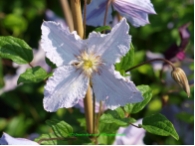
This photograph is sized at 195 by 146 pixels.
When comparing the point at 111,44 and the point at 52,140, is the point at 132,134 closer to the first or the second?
the point at 52,140

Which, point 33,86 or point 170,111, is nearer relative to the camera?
point 170,111

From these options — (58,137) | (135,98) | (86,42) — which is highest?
(86,42)

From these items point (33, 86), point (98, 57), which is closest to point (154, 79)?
point (33, 86)

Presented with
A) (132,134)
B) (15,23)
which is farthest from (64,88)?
(15,23)

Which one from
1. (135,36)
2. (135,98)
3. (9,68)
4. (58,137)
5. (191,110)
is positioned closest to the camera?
(135,98)

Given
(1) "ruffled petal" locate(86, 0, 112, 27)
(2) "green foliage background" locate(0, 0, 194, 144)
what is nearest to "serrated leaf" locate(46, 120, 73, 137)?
(1) "ruffled petal" locate(86, 0, 112, 27)

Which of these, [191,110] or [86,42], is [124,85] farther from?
[191,110]

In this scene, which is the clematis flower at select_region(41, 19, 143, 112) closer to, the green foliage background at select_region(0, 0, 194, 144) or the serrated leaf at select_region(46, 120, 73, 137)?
the serrated leaf at select_region(46, 120, 73, 137)
